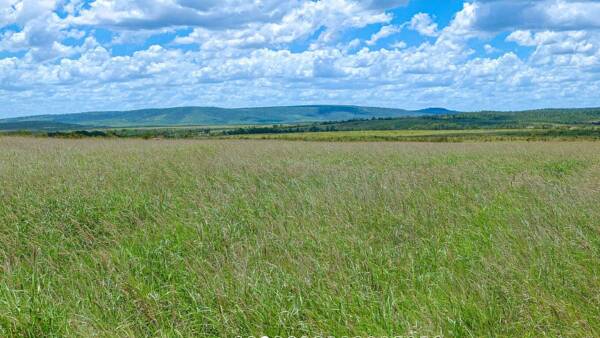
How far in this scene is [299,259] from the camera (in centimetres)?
483

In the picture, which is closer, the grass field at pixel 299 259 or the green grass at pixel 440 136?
the grass field at pixel 299 259

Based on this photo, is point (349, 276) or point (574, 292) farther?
point (349, 276)

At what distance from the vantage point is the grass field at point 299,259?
3.74 metres

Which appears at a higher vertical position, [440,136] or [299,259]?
[299,259]

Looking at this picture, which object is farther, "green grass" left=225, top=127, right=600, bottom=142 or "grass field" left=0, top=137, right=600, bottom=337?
"green grass" left=225, top=127, right=600, bottom=142

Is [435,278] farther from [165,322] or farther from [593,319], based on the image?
[165,322]

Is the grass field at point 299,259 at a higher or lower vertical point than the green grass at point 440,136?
higher

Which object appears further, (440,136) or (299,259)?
(440,136)

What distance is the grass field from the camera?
374 cm

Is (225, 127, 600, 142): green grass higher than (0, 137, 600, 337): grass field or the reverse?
the reverse

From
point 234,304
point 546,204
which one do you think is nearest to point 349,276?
point 234,304

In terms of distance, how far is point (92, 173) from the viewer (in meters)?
10.1

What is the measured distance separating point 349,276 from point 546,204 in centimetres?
357

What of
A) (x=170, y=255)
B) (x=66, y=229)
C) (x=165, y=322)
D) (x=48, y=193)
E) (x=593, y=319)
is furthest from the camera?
(x=48, y=193)
